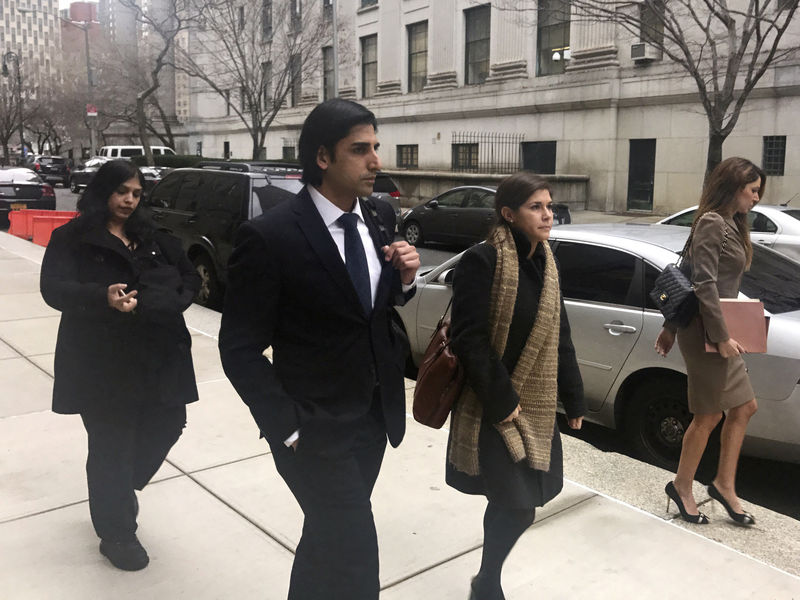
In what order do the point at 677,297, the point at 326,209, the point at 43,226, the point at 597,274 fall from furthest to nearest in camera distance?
the point at 43,226
the point at 597,274
the point at 677,297
the point at 326,209

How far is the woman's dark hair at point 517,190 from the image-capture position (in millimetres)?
2967

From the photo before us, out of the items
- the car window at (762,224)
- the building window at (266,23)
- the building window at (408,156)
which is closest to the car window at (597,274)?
the car window at (762,224)

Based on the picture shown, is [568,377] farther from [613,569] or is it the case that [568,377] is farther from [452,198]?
[452,198]

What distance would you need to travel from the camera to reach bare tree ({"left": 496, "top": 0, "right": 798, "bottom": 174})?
1284cm

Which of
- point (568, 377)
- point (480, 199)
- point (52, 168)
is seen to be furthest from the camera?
point (52, 168)

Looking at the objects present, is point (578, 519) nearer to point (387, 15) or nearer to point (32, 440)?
point (32, 440)

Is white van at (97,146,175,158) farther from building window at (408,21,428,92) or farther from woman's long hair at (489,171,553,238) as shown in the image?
woman's long hair at (489,171,553,238)

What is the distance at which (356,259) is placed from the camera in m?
2.46

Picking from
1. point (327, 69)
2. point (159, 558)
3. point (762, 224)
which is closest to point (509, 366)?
point (159, 558)

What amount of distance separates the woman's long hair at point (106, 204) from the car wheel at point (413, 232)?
14864 millimetres

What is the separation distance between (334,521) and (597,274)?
3576 millimetres

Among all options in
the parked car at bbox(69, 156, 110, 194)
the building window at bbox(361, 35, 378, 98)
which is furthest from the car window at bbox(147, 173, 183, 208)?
the parked car at bbox(69, 156, 110, 194)

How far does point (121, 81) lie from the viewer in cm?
4228

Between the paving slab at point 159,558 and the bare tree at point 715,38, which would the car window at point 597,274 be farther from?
the bare tree at point 715,38
